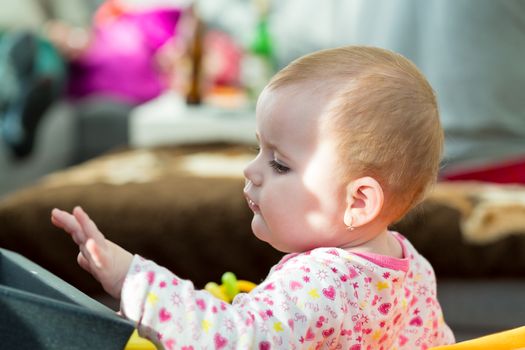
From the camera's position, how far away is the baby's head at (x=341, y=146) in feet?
2.82

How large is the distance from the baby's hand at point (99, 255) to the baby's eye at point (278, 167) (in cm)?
17

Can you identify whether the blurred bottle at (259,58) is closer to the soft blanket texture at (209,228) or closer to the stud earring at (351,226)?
the soft blanket texture at (209,228)

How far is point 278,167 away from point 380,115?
11cm

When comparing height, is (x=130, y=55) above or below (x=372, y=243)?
below

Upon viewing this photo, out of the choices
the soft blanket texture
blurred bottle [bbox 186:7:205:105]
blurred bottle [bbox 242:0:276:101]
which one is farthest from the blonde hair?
blurred bottle [bbox 186:7:205:105]

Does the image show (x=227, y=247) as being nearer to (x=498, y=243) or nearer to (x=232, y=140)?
(x=498, y=243)

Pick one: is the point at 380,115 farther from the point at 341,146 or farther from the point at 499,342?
the point at 499,342

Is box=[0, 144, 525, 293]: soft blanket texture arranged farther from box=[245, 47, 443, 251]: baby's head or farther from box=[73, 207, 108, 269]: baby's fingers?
box=[73, 207, 108, 269]: baby's fingers

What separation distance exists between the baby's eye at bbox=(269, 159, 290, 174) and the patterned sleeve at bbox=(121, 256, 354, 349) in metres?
0.11

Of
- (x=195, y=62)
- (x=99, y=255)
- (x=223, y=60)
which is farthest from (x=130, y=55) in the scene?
(x=99, y=255)

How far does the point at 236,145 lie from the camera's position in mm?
3107

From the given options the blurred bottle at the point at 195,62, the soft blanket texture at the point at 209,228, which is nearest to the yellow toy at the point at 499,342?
the soft blanket texture at the point at 209,228

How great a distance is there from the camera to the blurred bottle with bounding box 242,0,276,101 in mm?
3186

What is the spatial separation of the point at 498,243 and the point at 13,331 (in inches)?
58.3
